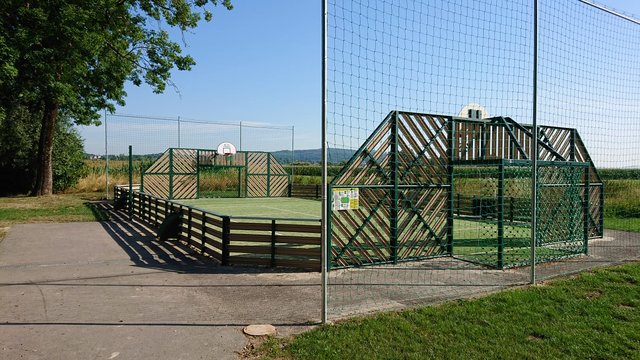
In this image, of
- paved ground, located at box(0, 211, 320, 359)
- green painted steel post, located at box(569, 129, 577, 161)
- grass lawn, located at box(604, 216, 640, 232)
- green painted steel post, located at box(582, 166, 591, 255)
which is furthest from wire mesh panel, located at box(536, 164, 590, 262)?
paved ground, located at box(0, 211, 320, 359)

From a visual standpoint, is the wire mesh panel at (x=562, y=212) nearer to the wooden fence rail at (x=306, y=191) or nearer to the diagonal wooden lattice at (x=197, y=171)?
the wooden fence rail at (x=306, y=191)

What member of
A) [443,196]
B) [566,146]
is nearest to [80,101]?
[443,196]

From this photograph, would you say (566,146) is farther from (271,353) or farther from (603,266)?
(271,353)

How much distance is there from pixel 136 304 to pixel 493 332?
4589mm

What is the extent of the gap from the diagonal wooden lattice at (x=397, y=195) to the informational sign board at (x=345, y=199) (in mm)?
1952

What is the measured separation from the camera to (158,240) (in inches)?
455

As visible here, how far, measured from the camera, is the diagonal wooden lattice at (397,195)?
8719 millimetres

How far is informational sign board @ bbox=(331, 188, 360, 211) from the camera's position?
20.3ft

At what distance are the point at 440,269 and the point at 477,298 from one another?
2173mm

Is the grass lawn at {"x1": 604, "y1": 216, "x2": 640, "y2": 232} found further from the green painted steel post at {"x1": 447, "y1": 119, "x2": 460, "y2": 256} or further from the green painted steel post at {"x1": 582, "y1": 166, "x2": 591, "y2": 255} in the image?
the green painted steel post at {"x1": 447, "y1": 119, "x2": 460, "y2": 256}

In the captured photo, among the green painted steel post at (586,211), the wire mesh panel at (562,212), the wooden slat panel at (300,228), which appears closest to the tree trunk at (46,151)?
the wooden slat panel at (300,228)

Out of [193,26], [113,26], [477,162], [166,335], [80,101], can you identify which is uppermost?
[193,26]

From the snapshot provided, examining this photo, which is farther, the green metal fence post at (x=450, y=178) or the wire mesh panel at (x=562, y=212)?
the wire mesh panel at (x=562, y=212)

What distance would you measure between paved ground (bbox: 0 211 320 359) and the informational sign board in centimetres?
138
